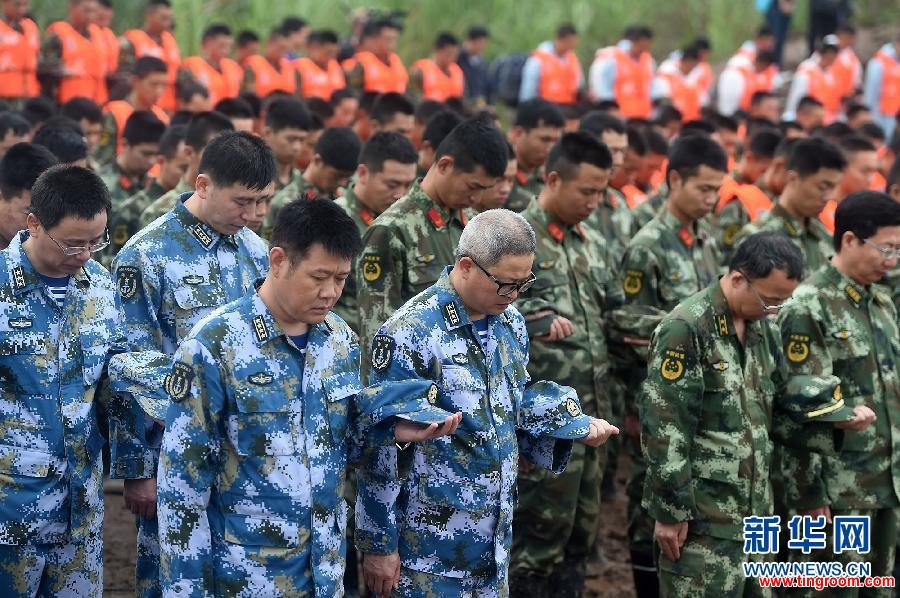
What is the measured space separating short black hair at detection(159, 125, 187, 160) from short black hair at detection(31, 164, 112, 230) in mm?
3535

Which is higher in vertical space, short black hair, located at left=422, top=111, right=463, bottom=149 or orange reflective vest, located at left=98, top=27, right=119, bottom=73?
orange reflective vest, located at left=98, top=27, right=119, bottom=73

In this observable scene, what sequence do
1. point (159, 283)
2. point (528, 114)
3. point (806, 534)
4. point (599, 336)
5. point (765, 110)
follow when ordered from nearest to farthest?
point (159, 283)
point (806, 534)
point (599, 336)
point (528, 114)
point (765, 110)

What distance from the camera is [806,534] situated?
19.5ft

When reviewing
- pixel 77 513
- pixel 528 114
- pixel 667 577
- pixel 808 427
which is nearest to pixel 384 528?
pixel 77 513

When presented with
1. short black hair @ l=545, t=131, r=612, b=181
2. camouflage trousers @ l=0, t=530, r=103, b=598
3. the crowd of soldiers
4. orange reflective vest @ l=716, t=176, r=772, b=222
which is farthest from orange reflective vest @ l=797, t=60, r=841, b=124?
camouflage trousers @ l=0, t=530, r=103, b=598

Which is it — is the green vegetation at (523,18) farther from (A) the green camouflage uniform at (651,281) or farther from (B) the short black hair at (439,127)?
(A) the green camouflage uniform at (651,281)

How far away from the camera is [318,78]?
15016 millimetres

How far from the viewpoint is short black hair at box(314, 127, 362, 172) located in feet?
25.5

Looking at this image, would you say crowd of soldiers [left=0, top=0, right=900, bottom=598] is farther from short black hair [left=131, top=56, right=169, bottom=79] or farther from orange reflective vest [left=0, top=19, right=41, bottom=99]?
orange reflective vest [left=0, top=19, right=41, bottom=99]

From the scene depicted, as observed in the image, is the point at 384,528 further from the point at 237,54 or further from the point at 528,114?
the point at 237,54

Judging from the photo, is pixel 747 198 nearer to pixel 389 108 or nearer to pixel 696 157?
pixel 696 157

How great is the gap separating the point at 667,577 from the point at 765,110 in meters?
11.0

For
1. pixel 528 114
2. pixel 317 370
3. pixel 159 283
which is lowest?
pixel 317 370

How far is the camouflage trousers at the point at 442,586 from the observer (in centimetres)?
432
